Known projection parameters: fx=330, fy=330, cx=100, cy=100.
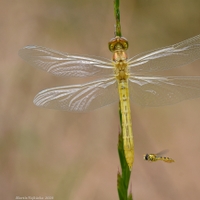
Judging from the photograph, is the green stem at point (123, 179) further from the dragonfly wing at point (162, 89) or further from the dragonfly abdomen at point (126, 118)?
the dragonfly wing at point (162, 89)

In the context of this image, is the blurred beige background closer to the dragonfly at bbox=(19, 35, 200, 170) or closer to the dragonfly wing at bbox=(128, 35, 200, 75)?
the dragonfly at bbox=(19, 35, 200, 170)

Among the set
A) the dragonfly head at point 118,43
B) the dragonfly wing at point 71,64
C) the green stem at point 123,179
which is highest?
the dragonfly head at point 118,43

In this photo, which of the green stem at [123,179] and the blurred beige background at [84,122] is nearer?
the green stem at [123,179]

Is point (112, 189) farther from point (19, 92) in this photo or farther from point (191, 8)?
point (191, 8)

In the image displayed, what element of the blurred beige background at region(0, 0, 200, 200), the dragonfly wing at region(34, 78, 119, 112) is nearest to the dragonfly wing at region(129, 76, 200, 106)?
the dragonfly wing at region(34, 78, 119, 112)

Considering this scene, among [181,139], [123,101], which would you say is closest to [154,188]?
[181,139]

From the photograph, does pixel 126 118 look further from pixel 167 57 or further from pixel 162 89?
pixel 167 57

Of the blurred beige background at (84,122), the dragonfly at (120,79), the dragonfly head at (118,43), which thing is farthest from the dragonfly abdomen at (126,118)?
the blurred beige background at (84,122)
